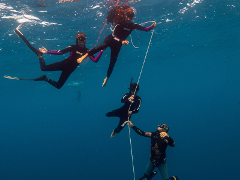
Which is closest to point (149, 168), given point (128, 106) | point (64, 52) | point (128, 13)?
point (128, 106)

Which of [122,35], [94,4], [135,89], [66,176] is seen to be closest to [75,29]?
[94,4]

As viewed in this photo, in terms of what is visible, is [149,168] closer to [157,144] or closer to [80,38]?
[157,144]

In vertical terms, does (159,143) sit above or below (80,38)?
below

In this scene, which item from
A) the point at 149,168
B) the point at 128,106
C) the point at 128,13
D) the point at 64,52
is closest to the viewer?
the point at 128,13

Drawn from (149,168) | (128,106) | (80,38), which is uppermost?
(80,38)

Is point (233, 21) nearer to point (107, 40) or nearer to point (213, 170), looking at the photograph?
point (213, 170)

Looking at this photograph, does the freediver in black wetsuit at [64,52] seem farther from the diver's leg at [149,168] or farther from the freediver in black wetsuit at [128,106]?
the diver's leg at [149,168]

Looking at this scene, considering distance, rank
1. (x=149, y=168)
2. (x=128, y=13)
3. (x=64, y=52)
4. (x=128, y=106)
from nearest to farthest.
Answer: (x=128, y=13)
(x=64, y=52)
(x=149, y=168)
(x=128, y=106)

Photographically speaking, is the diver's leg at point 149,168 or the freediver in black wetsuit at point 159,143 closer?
the freediver in black wetsuit at point 159,143

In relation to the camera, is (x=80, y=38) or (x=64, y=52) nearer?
(x=80, y=38)

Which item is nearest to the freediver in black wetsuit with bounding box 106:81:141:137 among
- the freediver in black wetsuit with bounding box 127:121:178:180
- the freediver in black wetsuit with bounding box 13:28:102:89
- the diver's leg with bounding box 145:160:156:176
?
the freediver in black wetsuit with bounding box 127:121:178:180

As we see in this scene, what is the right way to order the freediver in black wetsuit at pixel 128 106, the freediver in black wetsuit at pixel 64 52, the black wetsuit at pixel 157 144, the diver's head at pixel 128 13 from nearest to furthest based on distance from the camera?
the diver's head at pixel 128 13 → the black wetsuit at pixel 157 144 → the freediver in black wetsuit at pixel 64 52 → the freediver in black wetsuit at pixel 128 106

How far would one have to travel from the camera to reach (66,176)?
708 inches

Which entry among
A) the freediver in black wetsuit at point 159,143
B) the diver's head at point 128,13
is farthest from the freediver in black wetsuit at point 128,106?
the diver's head at point 128,13
